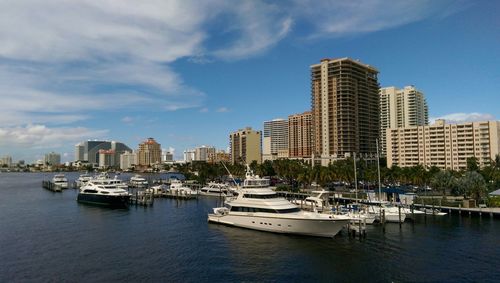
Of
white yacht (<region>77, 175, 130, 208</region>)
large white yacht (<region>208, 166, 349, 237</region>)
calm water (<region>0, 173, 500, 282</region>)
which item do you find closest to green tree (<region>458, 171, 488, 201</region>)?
calm water (<region>0, 173, 500, 282</region>)

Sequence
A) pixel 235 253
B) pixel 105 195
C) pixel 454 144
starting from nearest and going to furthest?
pixel 235 253, pixel 105 195, pixel 454 144

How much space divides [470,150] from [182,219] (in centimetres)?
15338

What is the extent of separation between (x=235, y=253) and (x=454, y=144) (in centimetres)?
16665

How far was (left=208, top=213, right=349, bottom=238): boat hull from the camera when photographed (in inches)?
Answer: 2468

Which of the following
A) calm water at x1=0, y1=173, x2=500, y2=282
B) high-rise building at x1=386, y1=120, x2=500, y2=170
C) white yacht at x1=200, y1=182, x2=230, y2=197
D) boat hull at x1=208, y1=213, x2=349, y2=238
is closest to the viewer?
calm water at x1=0, y1=173, x2=500, y2=282

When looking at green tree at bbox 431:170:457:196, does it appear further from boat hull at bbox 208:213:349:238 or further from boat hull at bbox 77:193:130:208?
boat hull at bbox 77:193:130:208

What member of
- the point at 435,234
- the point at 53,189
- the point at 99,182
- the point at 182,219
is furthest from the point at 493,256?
the point at 53,189

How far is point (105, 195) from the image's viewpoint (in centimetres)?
10856

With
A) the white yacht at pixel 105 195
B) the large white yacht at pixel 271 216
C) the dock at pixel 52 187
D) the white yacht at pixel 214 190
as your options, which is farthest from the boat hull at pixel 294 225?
the dock at pixel 52 187

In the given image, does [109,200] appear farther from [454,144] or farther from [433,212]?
[454,144]

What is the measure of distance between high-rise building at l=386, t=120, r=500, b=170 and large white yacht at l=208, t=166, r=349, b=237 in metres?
144

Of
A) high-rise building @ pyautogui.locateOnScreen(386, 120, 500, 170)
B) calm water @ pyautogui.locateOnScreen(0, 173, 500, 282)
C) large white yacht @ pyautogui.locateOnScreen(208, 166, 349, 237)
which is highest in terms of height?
high-rise building @ pyautogui.locateOnScreen(386, 120, 500, 170)

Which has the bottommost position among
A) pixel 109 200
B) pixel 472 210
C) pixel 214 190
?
pixel 472 210

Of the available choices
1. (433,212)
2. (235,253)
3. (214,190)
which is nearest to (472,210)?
(433,212)
